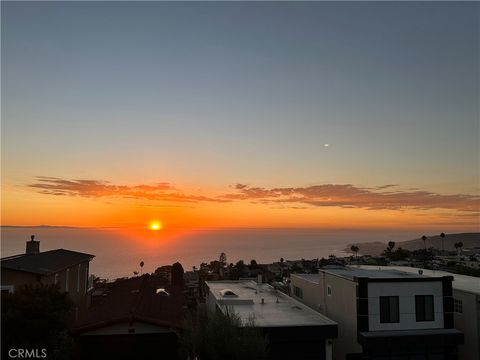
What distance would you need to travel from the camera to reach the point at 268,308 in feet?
78.9

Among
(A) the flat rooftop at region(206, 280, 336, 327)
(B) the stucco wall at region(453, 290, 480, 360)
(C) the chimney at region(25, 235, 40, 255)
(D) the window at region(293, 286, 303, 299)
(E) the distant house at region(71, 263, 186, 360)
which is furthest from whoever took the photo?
(D) the window at region(293, 286, 303, 299)

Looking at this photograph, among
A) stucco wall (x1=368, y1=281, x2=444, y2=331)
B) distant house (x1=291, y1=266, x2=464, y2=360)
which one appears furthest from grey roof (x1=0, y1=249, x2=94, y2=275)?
stucco wall (x1=368, y1=281, x2=444, y2=331)

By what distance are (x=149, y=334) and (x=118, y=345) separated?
4.37ft

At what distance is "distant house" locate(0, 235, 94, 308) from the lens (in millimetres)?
17984

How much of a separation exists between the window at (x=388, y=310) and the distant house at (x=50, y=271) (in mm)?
14654

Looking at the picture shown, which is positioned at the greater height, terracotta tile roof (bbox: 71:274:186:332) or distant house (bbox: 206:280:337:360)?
terracotta tile roof (bbox: 71:274:186:332)

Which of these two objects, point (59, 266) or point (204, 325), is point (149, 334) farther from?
point (59, 266)

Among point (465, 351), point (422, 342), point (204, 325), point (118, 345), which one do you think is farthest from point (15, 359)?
point (465, 351)

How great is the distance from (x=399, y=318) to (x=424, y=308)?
1.38 m

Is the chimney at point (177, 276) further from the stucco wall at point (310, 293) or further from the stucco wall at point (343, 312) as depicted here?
the stucco wall at point (343, 312)

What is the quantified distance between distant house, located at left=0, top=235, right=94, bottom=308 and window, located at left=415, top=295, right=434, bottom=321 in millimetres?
16429

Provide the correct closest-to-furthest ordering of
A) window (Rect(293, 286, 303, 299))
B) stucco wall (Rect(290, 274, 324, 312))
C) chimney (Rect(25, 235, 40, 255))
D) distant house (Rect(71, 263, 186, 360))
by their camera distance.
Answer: distant house (Rect(71, 263, 186, 360)) → chimney (Rect(25, 235, 40, 255)) → stucco wall (Rect(290, 274, 324, 312)) → window (Rect(293, 286, 303, 299))

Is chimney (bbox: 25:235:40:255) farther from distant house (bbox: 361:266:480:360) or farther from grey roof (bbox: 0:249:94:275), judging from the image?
distant house (bbox: 361:266:480:360)

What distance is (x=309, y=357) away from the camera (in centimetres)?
1986
